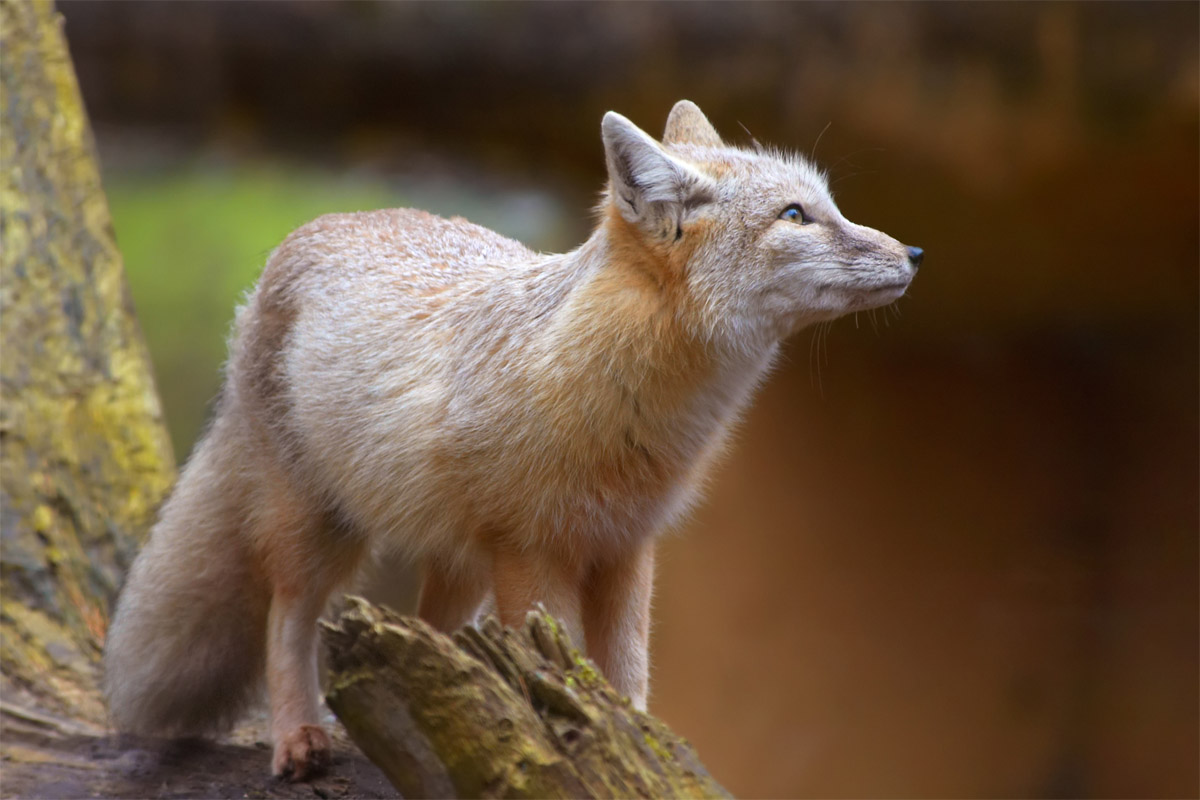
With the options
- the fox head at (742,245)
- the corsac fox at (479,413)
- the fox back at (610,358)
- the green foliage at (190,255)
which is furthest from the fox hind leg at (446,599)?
the green foliage at (190,255)

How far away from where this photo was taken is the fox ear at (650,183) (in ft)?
9.37

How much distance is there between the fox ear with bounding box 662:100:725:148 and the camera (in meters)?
3.40

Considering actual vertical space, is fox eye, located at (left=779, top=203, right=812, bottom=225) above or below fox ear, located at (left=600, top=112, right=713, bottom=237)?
below

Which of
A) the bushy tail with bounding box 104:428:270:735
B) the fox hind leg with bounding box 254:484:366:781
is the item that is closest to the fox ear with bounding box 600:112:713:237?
the fox hind leg with bounding box 254:484:366:781

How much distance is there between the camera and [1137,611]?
7.56 m

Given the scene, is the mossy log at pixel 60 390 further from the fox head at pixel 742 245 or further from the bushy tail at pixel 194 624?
the fox head at pixel 742 245

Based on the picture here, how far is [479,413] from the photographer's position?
290cm

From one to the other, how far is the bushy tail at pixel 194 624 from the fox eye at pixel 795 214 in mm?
1895

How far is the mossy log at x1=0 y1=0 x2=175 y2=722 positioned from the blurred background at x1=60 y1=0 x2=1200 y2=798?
2.06 m

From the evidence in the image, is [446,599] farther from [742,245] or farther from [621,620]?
[742,245]

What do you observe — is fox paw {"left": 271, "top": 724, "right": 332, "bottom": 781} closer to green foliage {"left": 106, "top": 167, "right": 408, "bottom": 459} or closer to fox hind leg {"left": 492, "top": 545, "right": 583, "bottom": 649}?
fox hind leg {"left": 492, "top": 545, "right": 583, "bottom": 649}

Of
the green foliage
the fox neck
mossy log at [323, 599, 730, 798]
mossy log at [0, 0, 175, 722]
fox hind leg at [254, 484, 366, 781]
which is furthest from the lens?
the green foliage

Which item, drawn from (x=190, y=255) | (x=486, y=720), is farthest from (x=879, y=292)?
(x=190, y=255)

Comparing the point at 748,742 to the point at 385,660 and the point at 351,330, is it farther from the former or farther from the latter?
the point at 385,660
